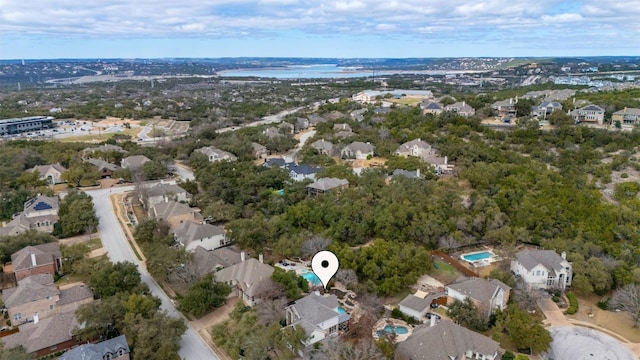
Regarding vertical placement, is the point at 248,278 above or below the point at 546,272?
above

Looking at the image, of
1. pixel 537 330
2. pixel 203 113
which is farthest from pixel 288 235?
pixel 203 113

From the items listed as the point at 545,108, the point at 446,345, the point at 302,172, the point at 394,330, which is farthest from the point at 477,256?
the point at 545,108

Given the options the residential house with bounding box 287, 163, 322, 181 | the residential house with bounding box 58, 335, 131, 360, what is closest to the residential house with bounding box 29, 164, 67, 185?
the residential house with bounding box 287, 163, 322, 181

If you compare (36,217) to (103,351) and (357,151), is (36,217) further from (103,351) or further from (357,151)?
(357,151)

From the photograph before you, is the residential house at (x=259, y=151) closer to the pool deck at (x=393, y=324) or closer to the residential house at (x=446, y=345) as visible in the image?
the pool deck at (x=393, y=324)

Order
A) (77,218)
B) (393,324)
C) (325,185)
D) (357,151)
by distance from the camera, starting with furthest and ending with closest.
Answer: (357,151)
(325,185)
(77,218)
(393,324)

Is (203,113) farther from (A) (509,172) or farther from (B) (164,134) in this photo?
(A) (509,172)
